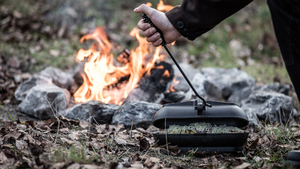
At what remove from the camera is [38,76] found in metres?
3.77

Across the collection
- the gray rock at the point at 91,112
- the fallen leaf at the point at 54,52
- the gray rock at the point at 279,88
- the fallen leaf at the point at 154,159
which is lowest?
the fallen leaf at the point at 154,159

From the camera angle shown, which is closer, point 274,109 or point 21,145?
point 21,145

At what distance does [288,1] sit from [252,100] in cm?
211

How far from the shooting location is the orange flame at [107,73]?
353 cm

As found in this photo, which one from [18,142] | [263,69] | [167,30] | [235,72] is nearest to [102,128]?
[18,142]

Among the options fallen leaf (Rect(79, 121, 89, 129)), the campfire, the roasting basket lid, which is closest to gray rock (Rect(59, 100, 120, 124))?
the campfire

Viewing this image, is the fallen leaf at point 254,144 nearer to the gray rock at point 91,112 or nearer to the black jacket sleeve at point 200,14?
the black jacket sleeve at point 200,14

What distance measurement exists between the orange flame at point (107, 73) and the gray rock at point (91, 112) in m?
0.47

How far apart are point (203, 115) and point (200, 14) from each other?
2.65ft

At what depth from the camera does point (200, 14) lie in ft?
5.80

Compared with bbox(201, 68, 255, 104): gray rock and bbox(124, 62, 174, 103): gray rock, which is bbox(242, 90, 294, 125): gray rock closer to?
bbox(201, 68, 255, 104): gray rock

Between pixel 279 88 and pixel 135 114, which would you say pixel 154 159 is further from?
pixel 279 88

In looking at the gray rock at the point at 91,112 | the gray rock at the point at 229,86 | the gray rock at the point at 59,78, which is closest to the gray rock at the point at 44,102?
the gray rock at the point at 91,112

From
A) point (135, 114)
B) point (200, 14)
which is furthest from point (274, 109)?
point (200, 14)
